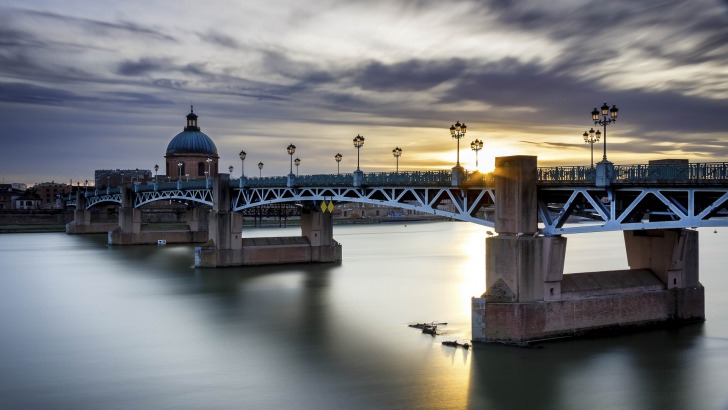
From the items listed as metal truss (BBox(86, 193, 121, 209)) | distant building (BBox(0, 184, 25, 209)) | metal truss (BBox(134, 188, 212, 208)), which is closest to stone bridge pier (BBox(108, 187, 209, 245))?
metal truss (BBox(134, 188, 212, 208))

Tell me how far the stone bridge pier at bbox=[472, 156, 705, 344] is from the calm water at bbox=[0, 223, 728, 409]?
95 cm

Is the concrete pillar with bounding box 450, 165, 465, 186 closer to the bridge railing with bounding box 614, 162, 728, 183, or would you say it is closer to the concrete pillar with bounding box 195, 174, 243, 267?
the bridge railing with bounding box 614, 162, 728, 183

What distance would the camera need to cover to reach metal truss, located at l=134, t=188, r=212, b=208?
7219cm

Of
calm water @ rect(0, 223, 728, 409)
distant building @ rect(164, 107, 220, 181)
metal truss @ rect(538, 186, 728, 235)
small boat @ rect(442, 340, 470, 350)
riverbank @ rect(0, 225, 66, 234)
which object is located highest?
distant building @ rect(164, 107, 220, 181)

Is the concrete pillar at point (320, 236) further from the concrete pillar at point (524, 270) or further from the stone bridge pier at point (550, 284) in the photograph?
the concrete pillar at point (524, 270)

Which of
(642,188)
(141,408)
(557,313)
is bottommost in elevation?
(141,408)

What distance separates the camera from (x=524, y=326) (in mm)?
27859

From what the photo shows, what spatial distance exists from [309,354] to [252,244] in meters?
33.6

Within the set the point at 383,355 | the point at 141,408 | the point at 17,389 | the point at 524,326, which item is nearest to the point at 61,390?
the point at 17,389

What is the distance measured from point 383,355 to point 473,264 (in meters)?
41.1

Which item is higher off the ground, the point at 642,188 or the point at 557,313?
the point at 642,188

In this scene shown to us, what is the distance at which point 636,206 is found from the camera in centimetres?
2678

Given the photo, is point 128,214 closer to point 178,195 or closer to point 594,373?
point 178,195

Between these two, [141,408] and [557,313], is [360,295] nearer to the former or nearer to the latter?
[557,313]
